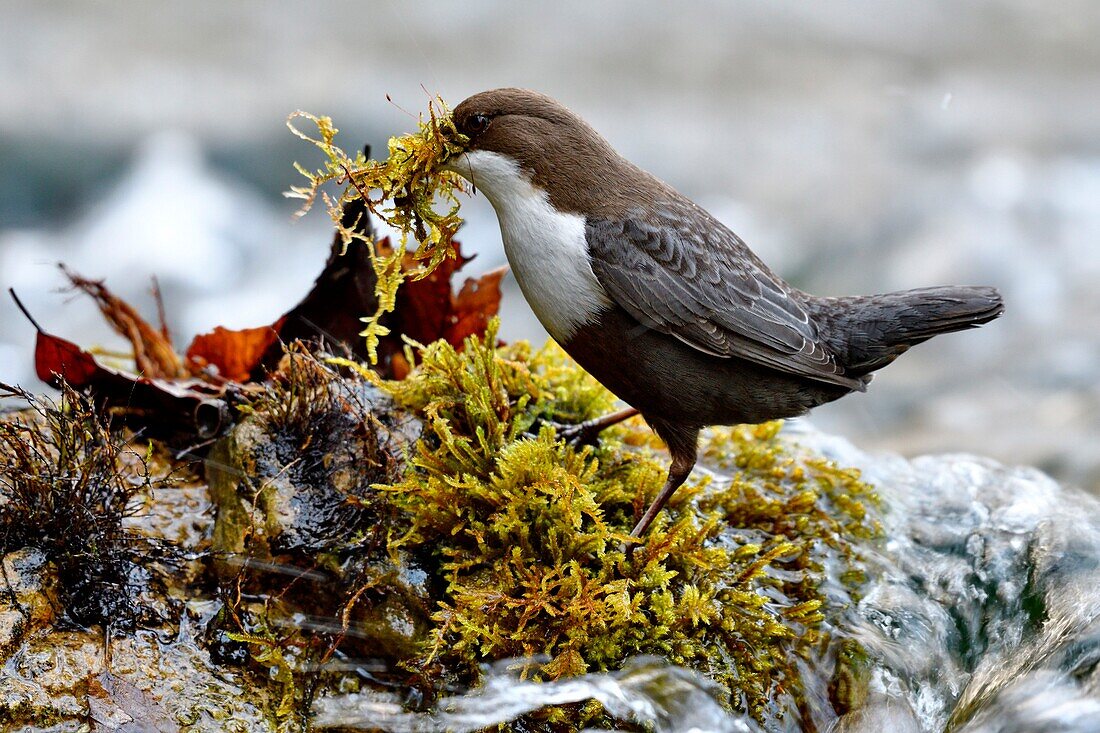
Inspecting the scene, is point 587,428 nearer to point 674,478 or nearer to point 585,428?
point 585,428

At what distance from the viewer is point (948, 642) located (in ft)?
10.2

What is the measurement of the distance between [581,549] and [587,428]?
61 centimetres

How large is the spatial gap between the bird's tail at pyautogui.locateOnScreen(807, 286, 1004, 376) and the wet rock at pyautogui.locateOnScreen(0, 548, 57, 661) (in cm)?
238

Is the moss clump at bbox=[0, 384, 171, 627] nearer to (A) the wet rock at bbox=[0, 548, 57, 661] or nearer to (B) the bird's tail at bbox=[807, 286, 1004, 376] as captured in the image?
(A) the wet rock at bbox=[0, 548, 57, 661]

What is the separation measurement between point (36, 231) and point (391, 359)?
15.3 ft

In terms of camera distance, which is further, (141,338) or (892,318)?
(141,338)

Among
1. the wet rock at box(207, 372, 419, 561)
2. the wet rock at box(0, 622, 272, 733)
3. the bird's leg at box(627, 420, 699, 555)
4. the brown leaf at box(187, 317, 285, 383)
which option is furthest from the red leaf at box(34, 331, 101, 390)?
the bird's leg at box(627, 420, 699, 555)

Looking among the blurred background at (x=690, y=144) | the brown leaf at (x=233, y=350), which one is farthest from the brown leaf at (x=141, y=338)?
the blurred background at (x=690, y=144)

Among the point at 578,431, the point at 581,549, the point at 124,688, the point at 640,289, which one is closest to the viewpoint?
the point at 124,688

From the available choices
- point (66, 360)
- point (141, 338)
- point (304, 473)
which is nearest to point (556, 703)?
point (304, 473)

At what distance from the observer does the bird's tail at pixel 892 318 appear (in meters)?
3.23

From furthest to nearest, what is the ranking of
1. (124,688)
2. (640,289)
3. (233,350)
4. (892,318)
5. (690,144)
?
(690,144), (233,350), (892,318), (640,289), (124,688)

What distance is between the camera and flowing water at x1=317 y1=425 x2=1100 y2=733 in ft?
8.57

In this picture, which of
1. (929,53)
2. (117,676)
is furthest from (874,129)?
(117,676)
